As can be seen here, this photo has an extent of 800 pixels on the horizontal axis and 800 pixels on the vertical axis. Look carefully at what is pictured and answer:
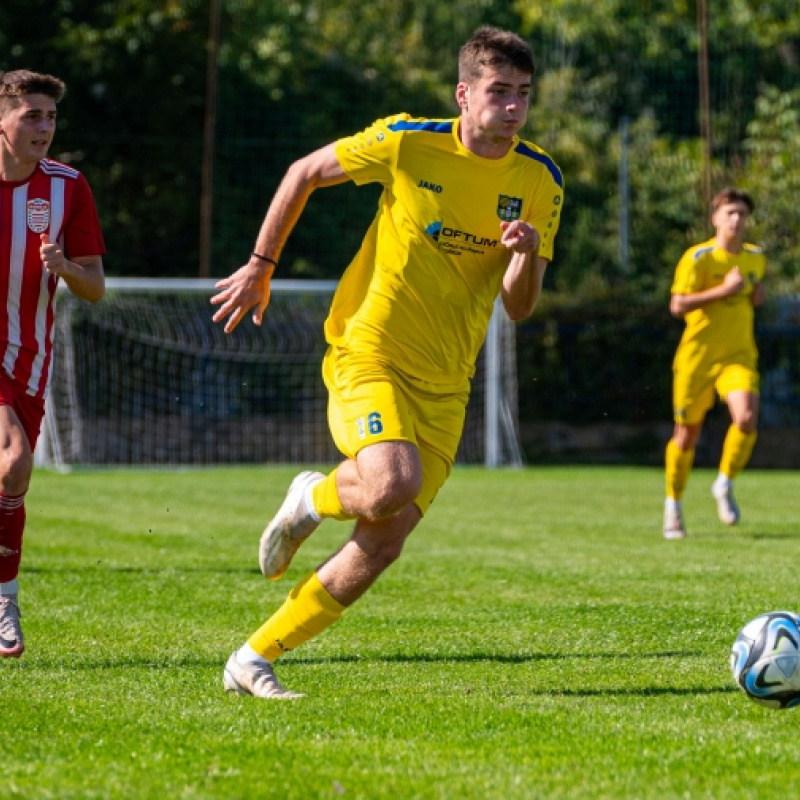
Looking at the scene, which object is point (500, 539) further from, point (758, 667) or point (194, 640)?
point (758, 667)

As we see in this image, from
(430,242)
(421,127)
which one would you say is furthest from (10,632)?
(421,127)

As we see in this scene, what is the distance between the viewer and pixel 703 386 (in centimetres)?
1141

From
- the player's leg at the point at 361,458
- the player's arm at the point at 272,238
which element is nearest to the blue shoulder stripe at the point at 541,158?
the player's arm at the point at 272,238

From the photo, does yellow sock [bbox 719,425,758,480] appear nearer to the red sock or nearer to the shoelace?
the red sock

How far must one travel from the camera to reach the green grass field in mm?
3898

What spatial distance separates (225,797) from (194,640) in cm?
272

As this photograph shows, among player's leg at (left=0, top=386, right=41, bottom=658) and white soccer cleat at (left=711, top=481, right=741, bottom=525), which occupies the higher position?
player's leg at (left=0, top=386, right=41, bottom=658)

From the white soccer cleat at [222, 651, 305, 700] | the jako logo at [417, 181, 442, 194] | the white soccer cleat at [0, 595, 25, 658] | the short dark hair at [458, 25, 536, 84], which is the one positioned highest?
the short dark hair at [458, 25, 536, 84]

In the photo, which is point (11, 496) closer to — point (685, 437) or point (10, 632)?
point (10, 632)

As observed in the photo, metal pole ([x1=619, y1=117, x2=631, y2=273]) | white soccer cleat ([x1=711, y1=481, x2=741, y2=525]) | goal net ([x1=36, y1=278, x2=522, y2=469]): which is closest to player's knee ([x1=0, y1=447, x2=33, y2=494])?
white soccer cleat ([x1=711, y1=481, x2=741, y2=525])

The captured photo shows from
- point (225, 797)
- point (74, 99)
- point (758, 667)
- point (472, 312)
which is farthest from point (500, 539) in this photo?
point (74, 99)

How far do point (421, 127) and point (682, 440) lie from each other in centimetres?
628

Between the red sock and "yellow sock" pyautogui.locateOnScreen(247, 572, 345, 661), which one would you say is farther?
the red sock

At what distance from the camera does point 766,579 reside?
329 inches
